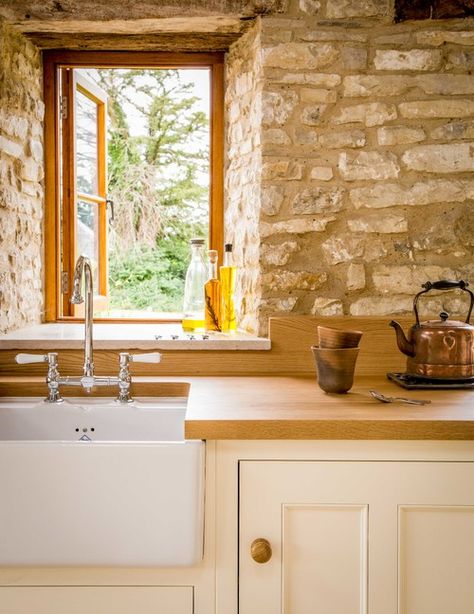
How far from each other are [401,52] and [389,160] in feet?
1.16

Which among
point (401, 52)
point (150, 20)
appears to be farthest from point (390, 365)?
point (150, 20)

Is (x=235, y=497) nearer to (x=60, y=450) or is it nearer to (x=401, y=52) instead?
(x=60, y=450)

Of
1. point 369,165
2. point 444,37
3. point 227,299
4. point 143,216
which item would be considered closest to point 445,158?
point 369,165

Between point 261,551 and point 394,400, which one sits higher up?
point 394,400

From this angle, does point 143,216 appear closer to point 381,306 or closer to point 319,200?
point 319,200

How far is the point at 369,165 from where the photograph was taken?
81.0 inches

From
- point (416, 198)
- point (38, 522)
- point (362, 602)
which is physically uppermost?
point (416, 198)

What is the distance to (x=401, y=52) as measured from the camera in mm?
2047

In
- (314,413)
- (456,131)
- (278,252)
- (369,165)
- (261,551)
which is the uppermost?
(456,131)

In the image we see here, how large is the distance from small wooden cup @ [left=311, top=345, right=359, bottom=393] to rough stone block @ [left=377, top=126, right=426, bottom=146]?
2.57 feet

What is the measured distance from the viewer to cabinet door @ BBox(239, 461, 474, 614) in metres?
1.39

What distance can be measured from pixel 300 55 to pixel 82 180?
3.40 ft

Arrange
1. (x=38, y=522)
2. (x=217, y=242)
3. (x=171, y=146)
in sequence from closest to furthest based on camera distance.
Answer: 1. (x=38, y=522)
2. (x=217, y=242)
3. (x=171, y=146)

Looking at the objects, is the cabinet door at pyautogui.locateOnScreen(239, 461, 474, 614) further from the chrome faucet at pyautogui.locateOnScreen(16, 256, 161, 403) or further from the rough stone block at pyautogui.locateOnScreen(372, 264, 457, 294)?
the rough stone block at pyautogui.locateOnScreen(372, 264, 457, 294)
